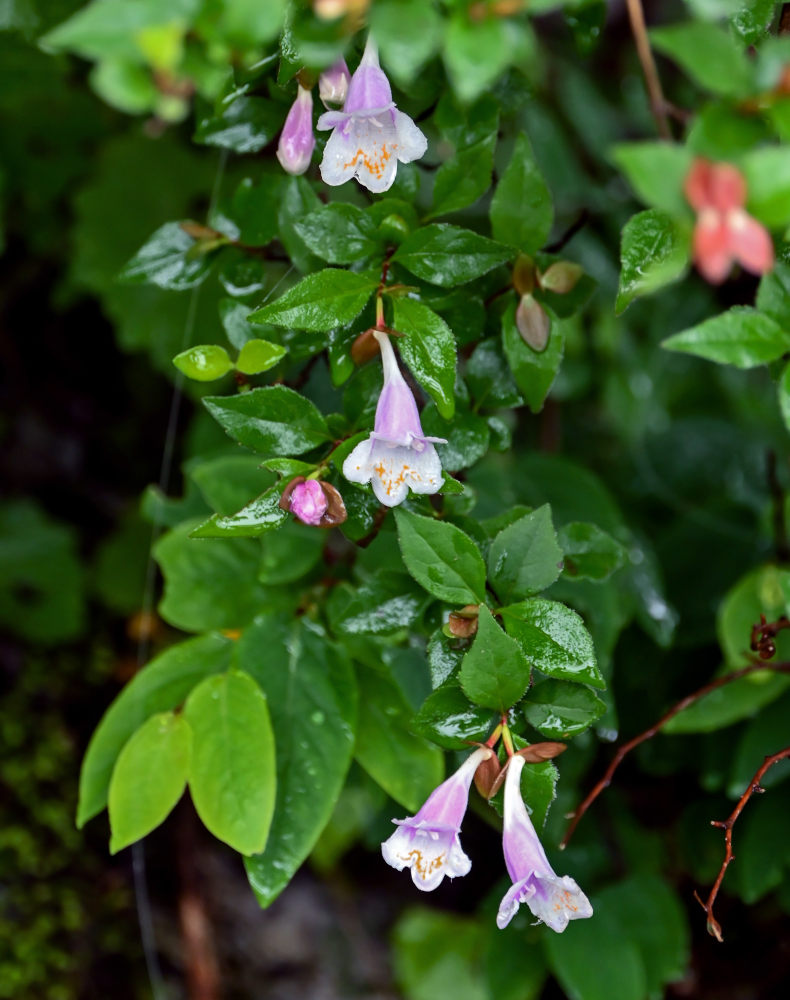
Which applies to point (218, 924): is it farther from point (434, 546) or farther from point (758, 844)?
point (434, 546)

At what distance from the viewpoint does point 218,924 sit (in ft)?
4.67

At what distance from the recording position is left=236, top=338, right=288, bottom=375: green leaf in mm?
632

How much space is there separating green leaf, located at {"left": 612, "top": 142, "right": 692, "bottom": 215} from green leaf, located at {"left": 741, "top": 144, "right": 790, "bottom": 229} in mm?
26

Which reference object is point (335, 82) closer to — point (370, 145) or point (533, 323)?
point (370, 145)

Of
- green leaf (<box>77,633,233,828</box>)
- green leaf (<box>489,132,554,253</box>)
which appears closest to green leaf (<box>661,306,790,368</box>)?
green leaf (<box>489,132,554,253</box>)

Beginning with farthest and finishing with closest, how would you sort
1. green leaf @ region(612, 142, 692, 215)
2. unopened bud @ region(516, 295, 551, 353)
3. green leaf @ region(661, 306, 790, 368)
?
1. unopened bud @ region(516, 295, 551, 353)
2. green leaf @ region(661, 306, 790, 368)
3. green leaf @ region(612, 142, 692, 215)

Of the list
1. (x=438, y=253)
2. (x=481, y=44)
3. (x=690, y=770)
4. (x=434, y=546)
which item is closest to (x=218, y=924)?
(x=690, y=770)

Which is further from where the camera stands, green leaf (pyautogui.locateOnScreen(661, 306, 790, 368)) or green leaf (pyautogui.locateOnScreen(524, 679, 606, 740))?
green leaf (pyautogui.locateOnScreen(524, 679, 606, 740))

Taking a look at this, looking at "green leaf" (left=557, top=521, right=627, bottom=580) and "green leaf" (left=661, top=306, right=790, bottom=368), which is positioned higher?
"green leaf" (left=661, top=306, right=790, bottom=368)

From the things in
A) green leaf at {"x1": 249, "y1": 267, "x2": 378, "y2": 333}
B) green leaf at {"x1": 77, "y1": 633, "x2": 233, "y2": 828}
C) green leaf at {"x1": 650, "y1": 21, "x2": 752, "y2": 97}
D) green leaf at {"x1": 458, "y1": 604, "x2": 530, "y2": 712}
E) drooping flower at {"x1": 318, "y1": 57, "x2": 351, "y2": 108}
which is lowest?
green leaf at {"x1": 77, "y1": 633, "x2": 233, "y2": 828}

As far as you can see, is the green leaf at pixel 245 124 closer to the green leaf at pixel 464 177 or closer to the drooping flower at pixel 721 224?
the green leaf at pixel 464 177

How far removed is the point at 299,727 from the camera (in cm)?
77

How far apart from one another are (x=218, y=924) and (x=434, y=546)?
1101 millimetres

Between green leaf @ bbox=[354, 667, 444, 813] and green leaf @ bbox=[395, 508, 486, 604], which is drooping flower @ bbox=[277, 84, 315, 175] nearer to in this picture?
green leaf @ bbox=[395, 508, 486, 604]
